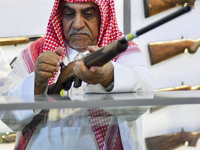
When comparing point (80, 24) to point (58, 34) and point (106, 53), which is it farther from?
point (106, 53)

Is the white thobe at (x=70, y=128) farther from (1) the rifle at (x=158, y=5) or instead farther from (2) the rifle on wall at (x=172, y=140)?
(1) the rifle at (x=158, y=5)

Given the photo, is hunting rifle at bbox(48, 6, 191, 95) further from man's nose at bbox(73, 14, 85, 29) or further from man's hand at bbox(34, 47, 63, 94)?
man's nose at bbox(73, 14, 85, 29)

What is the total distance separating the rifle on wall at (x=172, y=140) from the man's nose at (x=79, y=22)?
670mm

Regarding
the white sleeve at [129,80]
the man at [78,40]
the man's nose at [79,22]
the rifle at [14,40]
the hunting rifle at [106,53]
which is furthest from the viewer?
the rifle at [14,40]

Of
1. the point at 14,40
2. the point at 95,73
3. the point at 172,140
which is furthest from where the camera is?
the point at 14,40

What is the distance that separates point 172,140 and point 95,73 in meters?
0.22

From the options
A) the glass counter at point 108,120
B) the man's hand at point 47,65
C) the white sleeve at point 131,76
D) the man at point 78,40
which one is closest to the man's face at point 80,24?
the man at point 78,40

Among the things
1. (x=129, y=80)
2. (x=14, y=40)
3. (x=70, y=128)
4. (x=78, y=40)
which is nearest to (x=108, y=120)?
(x=70, y=128)

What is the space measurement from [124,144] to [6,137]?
0.24 metres

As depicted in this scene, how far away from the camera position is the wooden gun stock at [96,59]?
406 mm

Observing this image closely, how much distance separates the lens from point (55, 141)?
45 cm

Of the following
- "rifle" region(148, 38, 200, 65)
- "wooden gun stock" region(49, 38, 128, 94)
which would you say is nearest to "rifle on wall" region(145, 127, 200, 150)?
"wooden gun stock" region(49, 38, 128, 94)

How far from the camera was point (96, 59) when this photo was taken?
1.53 ft

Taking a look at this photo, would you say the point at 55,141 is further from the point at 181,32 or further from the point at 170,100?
the point at 181,32
